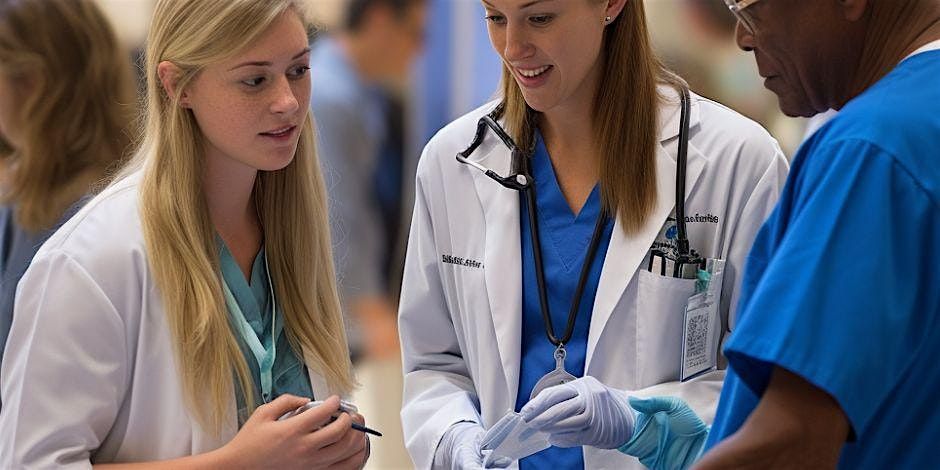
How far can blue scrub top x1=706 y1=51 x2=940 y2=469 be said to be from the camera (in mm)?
993

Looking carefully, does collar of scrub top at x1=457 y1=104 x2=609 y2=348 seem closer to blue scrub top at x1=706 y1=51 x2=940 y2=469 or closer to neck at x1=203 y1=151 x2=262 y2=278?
neck at x1=203 y1=151 x2=262 y2=278

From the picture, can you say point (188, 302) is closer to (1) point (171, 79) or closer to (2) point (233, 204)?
(2) point (233, 204)

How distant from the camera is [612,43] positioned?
6.44ft

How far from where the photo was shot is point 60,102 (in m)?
2.35

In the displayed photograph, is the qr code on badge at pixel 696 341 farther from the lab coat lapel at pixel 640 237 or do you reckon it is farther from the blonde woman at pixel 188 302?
the blonde woman at pixel 188 302

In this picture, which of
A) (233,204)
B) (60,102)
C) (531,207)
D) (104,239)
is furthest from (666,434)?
(60,102)

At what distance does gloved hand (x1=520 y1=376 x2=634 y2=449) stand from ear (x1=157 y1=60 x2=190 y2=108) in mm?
706

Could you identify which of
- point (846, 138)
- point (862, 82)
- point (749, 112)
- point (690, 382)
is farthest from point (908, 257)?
point (749, 112)

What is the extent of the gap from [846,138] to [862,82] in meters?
0.18

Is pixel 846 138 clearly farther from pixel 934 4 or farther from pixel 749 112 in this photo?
pixel 749 112

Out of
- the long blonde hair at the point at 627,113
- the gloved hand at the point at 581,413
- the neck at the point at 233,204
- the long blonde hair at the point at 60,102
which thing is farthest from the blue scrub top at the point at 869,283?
the long blonde hair at the point at 60,102

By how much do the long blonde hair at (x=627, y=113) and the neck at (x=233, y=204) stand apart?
607mm

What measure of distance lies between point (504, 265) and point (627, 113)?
346 mm

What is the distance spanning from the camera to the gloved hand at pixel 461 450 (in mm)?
1830
